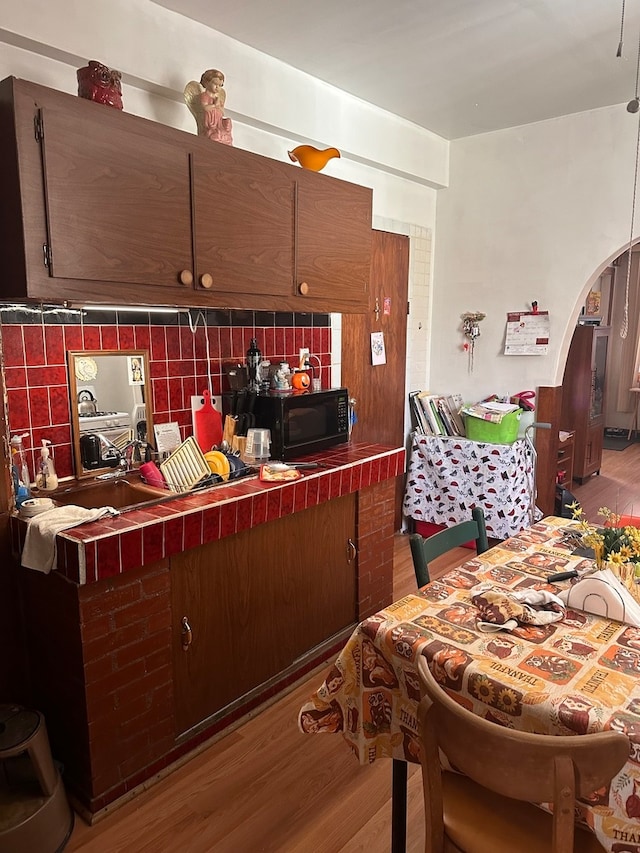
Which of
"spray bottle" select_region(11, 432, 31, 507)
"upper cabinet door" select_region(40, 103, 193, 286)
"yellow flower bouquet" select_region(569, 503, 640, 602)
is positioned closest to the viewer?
"yellow flower bouquet" select_region(569, 503, 640, 602)

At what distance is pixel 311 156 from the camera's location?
275cm

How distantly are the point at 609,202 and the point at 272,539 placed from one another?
9.39 ft

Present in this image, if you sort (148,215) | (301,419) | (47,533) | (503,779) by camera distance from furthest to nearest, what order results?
(301,419) < (148,215) < (47,533) < (503,779)

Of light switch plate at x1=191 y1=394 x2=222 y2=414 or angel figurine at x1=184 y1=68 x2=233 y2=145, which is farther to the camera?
light switch plate at x1=191 y1=394 x2=222 y2=414

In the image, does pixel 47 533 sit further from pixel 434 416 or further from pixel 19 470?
pixel 434 416

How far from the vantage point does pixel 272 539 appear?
7.91 feet

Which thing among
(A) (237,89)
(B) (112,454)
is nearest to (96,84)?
(A) (237,89)

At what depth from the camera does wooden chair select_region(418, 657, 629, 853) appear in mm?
1027

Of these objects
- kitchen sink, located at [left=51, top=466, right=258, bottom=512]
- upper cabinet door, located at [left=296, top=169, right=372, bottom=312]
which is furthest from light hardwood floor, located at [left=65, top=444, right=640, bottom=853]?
upper cabinet door, located at [left=296, top=169, right=372, bottom=312]

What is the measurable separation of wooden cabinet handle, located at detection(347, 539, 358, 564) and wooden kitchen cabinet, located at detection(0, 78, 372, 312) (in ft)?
3.75

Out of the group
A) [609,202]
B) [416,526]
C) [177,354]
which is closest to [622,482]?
[416,526]

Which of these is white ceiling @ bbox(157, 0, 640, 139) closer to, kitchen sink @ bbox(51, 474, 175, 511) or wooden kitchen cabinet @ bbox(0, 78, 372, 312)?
wooden kitchen cabinet @ bbox(0, 78, 372, 312)

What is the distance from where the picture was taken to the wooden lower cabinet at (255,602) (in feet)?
7.01

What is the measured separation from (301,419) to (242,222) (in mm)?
915
